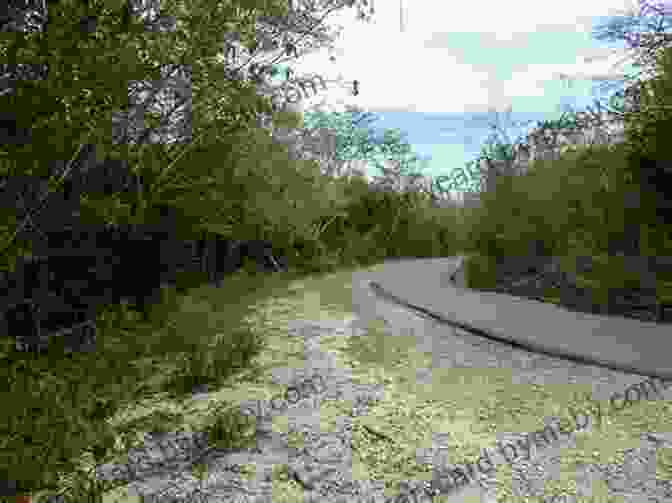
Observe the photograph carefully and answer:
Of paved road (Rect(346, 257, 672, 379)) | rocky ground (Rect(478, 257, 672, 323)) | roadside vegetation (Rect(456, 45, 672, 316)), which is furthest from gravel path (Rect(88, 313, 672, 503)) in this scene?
roadside vegetation (Rect(456, 45, 672, 316))

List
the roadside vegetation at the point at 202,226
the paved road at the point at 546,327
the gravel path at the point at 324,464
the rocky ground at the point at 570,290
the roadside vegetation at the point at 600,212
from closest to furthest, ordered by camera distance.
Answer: the gravel path at the point at 324,464 → the roadside vegetation at the point at 202,226 → the paved road at the point at 546,327 → the rocky ground at the point at 570,290 → the roadside vegetation at the point at 600,212

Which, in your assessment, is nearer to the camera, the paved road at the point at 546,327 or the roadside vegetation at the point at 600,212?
the paved road at the point at 546,327

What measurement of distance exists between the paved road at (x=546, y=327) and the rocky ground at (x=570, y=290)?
184 mm

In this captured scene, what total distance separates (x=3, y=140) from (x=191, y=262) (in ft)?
13.6

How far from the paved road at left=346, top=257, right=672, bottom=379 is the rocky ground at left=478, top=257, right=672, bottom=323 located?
184 millimetres

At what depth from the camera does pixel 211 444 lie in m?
2.29

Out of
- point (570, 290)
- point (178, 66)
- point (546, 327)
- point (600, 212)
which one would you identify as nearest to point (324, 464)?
point (546, 327)

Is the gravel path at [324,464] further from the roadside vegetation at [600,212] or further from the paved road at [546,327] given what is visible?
the roadside vegetation at [600,212]

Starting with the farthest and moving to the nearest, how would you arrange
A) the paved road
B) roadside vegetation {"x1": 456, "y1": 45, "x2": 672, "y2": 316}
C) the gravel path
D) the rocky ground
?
1. roadside vegetation {"x1": 456, "y1": 45, "x2": 672, "y2": 316}
2. the rocky ground
3. the paved road
4. the gravel path

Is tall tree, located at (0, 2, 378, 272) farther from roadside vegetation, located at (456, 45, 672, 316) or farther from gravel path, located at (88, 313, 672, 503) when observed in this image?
roadside vegetation, located at (456, 45, 672, 316)

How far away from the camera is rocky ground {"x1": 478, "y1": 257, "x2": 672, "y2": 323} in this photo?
12.7 ft

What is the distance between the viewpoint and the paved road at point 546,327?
2.92 meters

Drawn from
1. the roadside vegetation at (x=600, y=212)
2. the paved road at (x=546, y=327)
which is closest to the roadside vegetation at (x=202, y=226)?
the roadside vegetation at (x=600, y=212)

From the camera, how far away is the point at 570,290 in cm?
459
